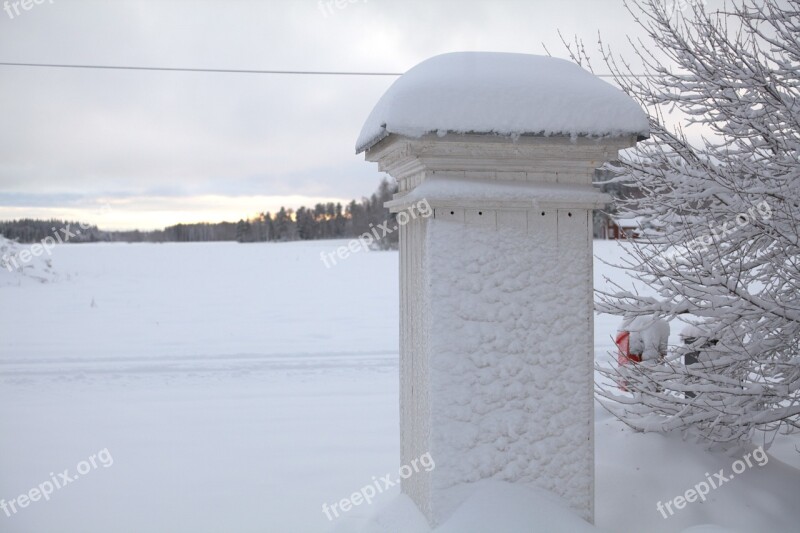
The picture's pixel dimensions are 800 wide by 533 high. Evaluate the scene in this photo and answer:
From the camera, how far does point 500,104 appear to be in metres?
3.22

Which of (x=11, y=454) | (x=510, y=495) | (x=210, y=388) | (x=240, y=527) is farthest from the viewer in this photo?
(x=210, y=388)

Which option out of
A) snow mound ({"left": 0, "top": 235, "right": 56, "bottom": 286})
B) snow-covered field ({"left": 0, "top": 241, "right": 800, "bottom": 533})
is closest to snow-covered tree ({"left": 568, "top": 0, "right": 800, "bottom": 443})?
snow-covered field ({"left": 0, "top": 241, "right": 800, "bottom": 533})

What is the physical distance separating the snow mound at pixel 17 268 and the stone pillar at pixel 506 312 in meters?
22.5

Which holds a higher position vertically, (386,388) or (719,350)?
Result: (719,350)

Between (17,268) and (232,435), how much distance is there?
66.3 feet

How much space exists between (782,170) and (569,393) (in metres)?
2.31

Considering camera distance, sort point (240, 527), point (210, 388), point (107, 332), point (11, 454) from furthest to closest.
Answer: point (107, 332) → point (210, 388) → point (11, 454) → point (240, 527)

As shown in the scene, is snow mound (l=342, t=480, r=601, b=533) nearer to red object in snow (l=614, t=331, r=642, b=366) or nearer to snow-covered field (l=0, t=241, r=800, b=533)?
snow-covered field (l=0, t=241, r=800, b=533)

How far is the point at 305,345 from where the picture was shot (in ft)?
38.9

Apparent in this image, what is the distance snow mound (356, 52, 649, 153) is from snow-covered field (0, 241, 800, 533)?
7.08 ft

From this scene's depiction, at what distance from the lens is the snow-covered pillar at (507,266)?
326cm

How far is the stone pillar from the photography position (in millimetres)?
3332

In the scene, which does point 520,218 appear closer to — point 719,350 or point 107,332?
point 719,350

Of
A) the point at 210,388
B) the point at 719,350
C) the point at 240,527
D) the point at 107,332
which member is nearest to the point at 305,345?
the point at 210,388
